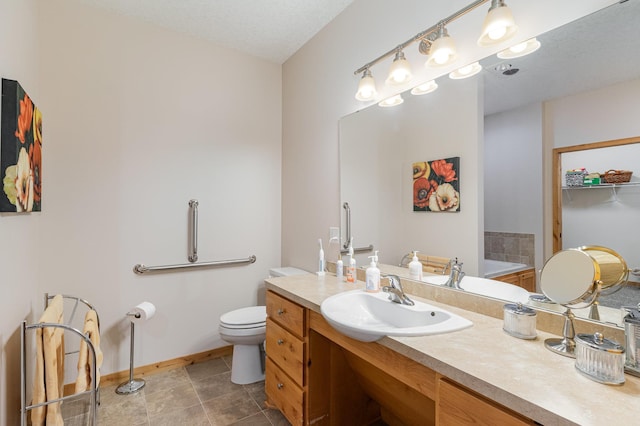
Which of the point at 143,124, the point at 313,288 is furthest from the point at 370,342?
the point at 143,124

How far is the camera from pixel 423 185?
1.60m

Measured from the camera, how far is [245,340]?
214cm

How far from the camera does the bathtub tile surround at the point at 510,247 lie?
122cm

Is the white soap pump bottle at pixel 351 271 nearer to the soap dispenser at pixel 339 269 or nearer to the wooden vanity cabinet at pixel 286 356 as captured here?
the soap dispenser at pixel 339 269

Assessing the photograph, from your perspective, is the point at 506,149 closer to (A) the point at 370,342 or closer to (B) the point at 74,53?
(A) the point at 370,342

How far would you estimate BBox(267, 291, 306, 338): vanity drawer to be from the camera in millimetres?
1556

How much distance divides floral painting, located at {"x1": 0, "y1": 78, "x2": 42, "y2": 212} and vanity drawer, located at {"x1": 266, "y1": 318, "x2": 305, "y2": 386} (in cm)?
136

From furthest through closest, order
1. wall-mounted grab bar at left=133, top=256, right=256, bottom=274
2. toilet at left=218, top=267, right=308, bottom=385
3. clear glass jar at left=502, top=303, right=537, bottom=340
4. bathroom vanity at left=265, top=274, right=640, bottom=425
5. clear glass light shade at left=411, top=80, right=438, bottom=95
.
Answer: wall-mounted grab bar at left=133, top=256, right=256, bottom=274
toilet at left=218, top=267, right=308, bottom=385
clear glass light shade at left=411, top=80, right=438, bottom=95
clear glass jar at left=502, top=303, right=537, bottom=340
bathroom vanity at left=265, top=274, right=640, bottom=425

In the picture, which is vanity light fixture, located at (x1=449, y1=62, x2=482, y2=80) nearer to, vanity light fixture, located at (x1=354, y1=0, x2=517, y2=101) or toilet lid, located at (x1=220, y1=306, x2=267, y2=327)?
vanity light fixture, located at (x1=354, y1=0, x2=517, y2=101)

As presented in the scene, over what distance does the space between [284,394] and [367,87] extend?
1.82 meters

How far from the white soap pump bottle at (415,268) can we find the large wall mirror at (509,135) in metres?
0.08

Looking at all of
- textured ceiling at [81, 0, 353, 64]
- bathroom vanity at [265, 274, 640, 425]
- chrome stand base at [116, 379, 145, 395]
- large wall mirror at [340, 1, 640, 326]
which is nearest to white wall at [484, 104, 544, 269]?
large wall mirror at [340, 1, 640, 326]

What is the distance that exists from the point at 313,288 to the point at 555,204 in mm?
1184

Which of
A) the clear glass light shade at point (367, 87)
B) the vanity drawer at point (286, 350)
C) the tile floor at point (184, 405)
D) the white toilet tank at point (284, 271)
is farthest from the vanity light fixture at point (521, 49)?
the tile floor at point (184, 405)
